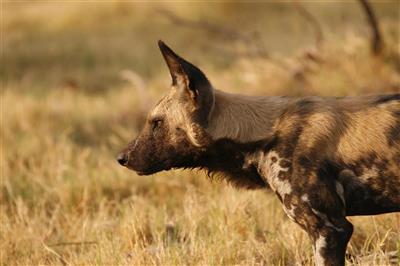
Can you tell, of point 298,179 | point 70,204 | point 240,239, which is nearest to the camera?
point 298,179

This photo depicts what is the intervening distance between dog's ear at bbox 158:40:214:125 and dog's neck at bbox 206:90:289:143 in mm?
62

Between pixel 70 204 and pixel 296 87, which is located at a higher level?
pixel 296 87

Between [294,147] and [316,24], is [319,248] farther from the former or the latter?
[316,24]

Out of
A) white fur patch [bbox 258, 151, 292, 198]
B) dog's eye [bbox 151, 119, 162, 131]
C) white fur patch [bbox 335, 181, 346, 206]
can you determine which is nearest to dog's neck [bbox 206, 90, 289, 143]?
white fur patch [bbox 258, 151, 292, 198]

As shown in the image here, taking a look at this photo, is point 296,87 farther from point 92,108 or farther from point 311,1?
point 311,1

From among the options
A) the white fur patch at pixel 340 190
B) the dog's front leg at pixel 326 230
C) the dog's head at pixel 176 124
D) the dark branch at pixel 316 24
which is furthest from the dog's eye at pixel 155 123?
the dark branch at pixel 316 24

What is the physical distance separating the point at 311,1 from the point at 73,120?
A: 13.0m

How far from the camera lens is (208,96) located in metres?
3.73

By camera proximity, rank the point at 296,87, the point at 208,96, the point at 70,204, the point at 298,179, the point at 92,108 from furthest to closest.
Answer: the point at 92,108 → the point at 296,87 → the point at 70,204 → the point at 208,96 → the point at 298,179

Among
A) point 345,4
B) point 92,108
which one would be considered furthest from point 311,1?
point 92,108

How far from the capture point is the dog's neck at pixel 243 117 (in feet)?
12.0

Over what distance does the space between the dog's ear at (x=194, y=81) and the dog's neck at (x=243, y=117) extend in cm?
6

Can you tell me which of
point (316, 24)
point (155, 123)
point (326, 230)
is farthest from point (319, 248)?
point (316, 24)

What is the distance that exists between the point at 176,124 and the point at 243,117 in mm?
350
